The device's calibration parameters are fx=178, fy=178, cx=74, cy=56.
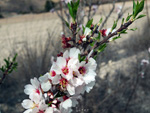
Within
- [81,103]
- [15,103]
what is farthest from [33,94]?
[15,103]

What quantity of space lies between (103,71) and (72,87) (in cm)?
351

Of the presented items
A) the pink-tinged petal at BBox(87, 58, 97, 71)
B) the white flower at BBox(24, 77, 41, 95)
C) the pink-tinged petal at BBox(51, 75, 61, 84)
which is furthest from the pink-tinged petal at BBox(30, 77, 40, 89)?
the pink-tinged petal at BBox(87, 58, 97, 71)

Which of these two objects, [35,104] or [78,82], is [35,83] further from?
[78,82]

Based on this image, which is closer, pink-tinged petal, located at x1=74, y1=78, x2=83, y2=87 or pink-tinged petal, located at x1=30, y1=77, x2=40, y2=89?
pink-tinged petal, located at x1=74, y1=78, x2=83, y2=87

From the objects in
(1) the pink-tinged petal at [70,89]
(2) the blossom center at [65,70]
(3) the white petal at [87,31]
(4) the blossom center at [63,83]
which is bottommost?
(1) the pink-tinged petal at [70,89]

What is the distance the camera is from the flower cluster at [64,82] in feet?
2.16

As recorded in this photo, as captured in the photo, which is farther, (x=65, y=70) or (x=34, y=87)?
(x=34, y=87)

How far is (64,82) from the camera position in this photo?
0.66 meters

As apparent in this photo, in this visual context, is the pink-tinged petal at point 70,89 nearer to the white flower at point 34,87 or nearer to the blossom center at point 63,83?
the blossom center at point 63,83

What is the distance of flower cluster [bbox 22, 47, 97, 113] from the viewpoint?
0.66 m

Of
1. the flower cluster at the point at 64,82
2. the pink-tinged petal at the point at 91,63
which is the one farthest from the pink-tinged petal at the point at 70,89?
the pink-tinged petal at the point at 91,63

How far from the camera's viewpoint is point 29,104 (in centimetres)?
75

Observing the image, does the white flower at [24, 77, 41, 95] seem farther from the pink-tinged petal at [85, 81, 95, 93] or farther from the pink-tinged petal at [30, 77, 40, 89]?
the pink-tinged petal at [85, 81, 95, 93]

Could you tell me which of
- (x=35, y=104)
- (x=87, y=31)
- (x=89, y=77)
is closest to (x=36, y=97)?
(x=35, y=104)
